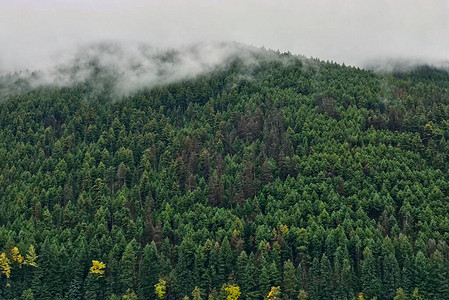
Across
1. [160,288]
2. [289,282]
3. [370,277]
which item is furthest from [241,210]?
[370,277]

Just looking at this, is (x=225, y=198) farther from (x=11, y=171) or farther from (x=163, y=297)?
(x=11, y=171)

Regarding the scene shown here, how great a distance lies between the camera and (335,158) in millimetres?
160750

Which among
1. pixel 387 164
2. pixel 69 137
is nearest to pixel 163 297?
pixel 387 164

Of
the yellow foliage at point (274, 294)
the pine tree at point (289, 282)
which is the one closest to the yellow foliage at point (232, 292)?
the yellow foliage at point (274, 294)

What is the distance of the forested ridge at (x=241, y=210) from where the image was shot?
12038cm

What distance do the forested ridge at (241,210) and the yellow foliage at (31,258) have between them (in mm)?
575

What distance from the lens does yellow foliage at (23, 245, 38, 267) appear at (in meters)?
122

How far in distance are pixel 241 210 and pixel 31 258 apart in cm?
6234

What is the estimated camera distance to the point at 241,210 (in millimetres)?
147875

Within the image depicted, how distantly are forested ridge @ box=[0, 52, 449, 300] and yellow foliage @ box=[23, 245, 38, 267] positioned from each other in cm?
57

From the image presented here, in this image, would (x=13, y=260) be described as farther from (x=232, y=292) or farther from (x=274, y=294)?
(x=274, y=294)

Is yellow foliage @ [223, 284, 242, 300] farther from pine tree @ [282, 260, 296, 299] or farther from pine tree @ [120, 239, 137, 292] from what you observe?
pine tree @ [120, 239, 137, 292]

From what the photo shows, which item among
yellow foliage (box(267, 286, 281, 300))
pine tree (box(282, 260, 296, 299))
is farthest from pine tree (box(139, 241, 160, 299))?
pine tree (box(282, 260, 296, 299))

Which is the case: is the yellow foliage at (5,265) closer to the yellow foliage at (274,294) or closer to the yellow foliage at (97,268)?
the yellow foliage at (97,268)
